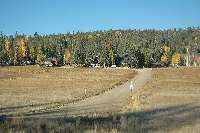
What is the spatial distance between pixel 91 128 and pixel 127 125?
2.31m

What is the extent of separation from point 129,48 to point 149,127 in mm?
166500

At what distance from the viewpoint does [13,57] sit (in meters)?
195

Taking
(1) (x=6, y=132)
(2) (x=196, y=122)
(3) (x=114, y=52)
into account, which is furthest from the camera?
(3) (x=114, y=52)

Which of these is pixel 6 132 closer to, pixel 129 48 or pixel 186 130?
pixel 186 130

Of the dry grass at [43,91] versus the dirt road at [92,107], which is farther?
the dry grass at [43,91]

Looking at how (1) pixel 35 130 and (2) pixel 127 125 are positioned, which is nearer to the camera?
(1) pixel 35 130

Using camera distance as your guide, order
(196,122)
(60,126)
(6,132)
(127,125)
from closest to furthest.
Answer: (6,132)
(60,126)
(127,125)
(196,122)

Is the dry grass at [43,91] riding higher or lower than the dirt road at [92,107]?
higher

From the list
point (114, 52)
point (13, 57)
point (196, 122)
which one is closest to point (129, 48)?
point (114, 52)

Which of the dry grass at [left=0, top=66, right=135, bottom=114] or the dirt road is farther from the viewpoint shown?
the dry grass at [left=0, top=66, right=135, bottom=114]

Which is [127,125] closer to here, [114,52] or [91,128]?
[91,128]

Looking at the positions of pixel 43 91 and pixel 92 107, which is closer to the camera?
pixel 92 107

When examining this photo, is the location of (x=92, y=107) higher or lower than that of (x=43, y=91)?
lower

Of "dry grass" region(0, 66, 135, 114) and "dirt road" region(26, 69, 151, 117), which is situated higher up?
"dry grass" region(0, 66, 135, 114)
